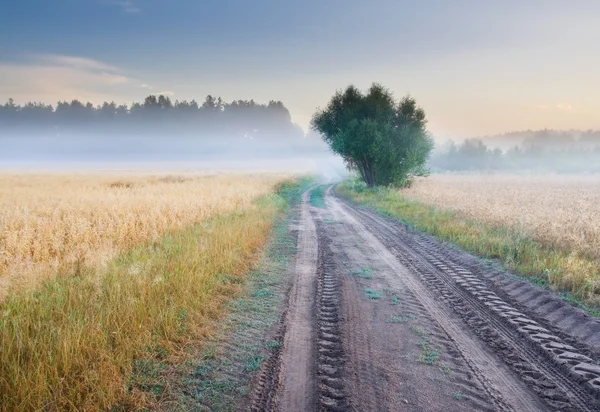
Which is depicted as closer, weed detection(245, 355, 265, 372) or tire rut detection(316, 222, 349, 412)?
tire rut detection(316, 222, 349, 412)

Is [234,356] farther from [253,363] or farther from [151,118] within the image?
[151,118]

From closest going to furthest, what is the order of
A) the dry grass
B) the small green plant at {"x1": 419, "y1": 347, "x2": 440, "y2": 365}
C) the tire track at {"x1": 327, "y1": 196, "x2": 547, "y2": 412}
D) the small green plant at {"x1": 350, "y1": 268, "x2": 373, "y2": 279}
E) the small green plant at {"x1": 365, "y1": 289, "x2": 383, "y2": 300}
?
the tire track at {"x1": 327, "y1": 196, "x2": 547, "y2": 412}, the small green plant at {"x1": 419, "y1": 347, "x2": 440, "y2": 365}, the small green plant at {"x1": 365, "y1": 289, "x2": 383, "y2": 300}, the dry grass, the small green plant at {"x1": 350, "y1": 268, "x2": 373, "y2": 279}

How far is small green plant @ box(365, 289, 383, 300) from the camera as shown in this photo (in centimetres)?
686

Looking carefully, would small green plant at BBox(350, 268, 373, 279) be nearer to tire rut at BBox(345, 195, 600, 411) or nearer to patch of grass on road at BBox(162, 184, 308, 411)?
tire rut at BBox(345, 195, 600, 411)

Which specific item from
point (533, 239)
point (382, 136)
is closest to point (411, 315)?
point (533, 239)

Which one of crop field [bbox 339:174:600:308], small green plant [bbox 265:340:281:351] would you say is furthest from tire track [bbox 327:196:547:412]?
crop field [bbox 339:174:600:308]

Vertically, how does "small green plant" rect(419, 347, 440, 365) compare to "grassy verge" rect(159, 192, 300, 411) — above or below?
above

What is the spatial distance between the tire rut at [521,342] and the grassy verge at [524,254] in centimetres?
147

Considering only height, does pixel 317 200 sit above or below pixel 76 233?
above

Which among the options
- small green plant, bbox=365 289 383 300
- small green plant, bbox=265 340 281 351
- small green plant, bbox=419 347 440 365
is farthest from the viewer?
small green plant, bbox=365 289 383 300

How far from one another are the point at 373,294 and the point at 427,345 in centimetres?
211

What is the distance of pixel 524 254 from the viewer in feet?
30.9

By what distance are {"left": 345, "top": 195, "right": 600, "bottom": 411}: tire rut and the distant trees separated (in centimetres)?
13664

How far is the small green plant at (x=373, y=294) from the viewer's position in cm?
686
